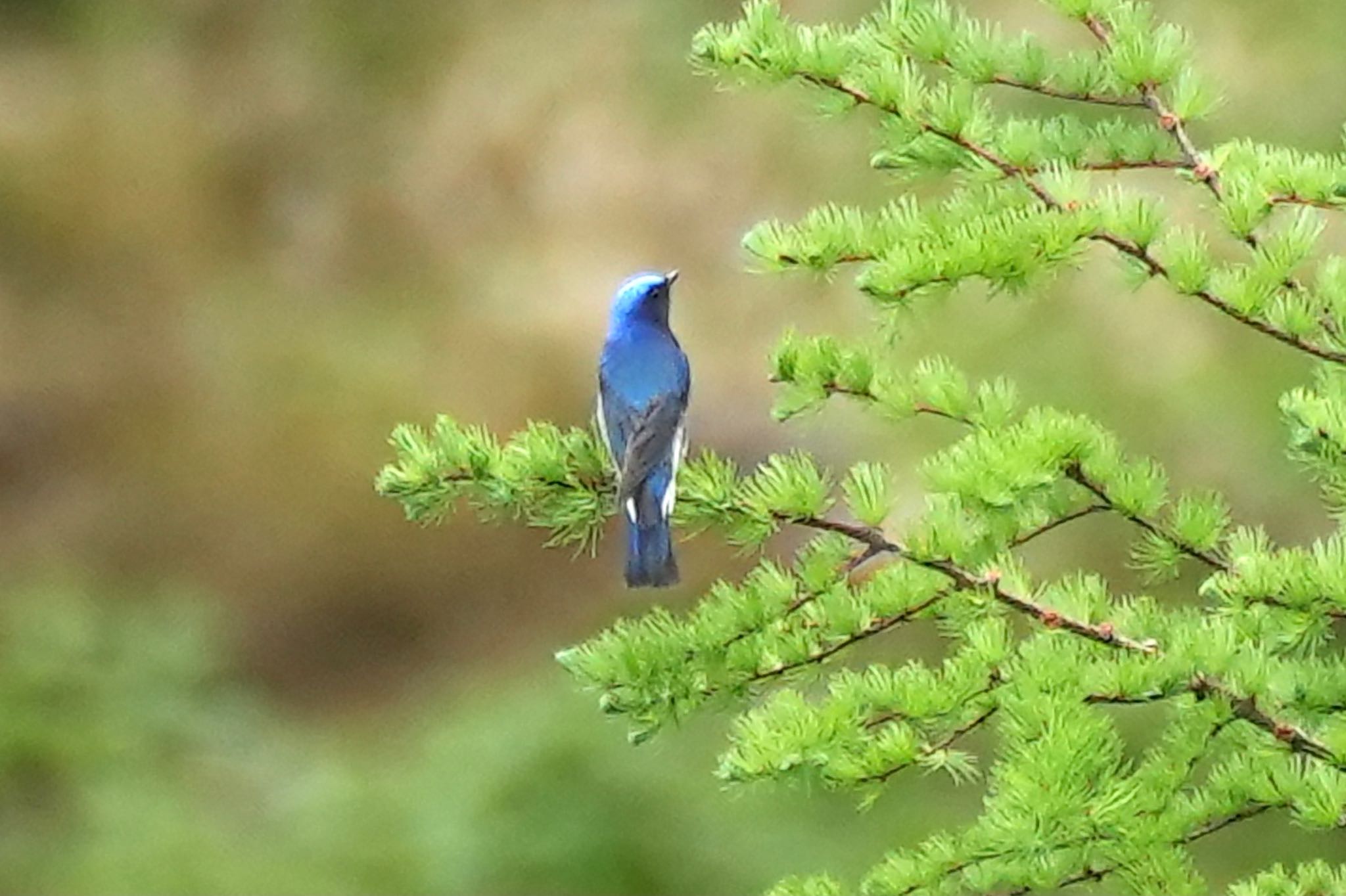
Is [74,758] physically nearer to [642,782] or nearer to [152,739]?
[152,739]

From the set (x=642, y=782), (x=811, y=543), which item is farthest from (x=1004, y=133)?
(x=642, y=782)

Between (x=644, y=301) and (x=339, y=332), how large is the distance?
161 inches

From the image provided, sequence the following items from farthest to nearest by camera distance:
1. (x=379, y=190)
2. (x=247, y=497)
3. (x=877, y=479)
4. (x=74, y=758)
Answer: (x=379, y=190) → (x=247, y=497) → (x=74, y=758) → (x=877, y=479)

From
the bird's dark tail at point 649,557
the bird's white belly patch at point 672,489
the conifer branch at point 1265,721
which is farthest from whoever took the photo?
the bird's dark tail at point 649,557

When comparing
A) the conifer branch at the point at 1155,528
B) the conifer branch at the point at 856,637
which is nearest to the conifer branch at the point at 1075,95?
the conifer branch at the point at 1155,528

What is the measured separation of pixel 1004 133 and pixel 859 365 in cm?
28

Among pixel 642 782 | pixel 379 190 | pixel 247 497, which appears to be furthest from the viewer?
pixel 379 190

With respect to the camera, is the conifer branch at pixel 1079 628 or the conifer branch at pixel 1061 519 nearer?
the conifer branch at pixel 1079 628

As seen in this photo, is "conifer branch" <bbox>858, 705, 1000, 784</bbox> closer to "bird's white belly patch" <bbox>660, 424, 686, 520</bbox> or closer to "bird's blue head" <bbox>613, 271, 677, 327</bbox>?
"bird's white belly patch" <bbox>660, 424, 686, 520</bbox>

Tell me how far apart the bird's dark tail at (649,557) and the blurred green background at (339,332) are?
→ 2555 millimetres

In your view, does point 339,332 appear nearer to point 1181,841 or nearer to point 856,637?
point 856,637

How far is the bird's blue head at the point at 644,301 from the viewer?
288 centimetres

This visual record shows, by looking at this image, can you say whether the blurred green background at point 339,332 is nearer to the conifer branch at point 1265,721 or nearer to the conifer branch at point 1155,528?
the conifer branch at point 1155,528

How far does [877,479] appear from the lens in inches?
73.2
